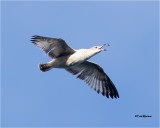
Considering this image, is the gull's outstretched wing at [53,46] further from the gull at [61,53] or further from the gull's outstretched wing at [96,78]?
the gull's outstretched wing at [96,78]

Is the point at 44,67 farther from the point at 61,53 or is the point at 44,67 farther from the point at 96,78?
the point at 96,78

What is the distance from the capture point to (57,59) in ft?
50.2

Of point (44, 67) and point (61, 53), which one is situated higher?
point (61, 53)

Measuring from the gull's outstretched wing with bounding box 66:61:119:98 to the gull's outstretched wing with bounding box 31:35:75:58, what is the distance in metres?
1.69

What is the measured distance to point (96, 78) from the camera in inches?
679

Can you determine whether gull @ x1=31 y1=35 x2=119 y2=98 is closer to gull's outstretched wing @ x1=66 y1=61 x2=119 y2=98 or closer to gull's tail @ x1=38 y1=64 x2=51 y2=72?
gull's tail @ x1=38 y1=64 x2=51 y2=72

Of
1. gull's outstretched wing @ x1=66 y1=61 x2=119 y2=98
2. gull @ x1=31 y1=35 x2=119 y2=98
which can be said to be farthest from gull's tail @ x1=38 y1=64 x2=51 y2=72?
gull's outstretched wing @ x1=66 y1=61 x2=119 y2=98

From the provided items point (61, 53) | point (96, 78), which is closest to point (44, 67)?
point (61, 53)

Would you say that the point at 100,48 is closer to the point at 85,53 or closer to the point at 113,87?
the point at 85,53

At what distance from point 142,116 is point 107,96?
2801mm

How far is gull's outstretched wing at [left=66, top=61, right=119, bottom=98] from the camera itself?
16828 millimetres

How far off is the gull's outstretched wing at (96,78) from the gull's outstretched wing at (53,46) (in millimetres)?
1686

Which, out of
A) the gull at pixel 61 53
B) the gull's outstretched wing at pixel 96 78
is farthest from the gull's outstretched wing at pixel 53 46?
the gull's outstretched wing at pixel 96 78

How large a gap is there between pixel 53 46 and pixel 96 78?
3.29m
